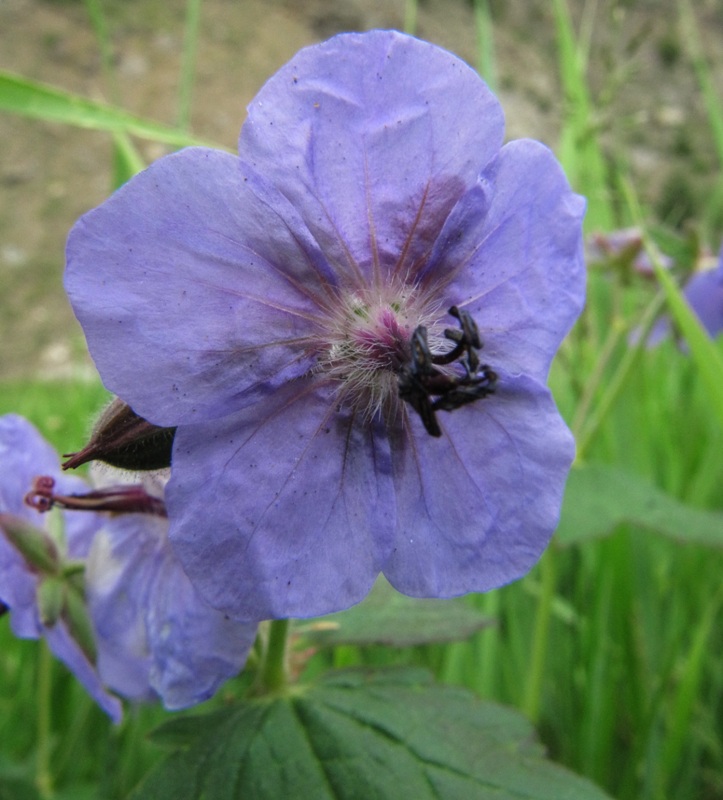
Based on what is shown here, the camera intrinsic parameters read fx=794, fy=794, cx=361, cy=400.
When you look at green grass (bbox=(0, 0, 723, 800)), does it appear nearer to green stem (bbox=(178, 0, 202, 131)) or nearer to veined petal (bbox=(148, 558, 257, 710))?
green stem (bbox=(178, 0, 202, 131))

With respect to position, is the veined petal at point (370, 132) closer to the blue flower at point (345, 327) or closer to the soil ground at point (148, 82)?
the blue flower at point (345, 327)

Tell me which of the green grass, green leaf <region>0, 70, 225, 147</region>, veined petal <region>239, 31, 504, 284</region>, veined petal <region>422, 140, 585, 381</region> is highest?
green leaf <region>0, 70, 225, 147</region>

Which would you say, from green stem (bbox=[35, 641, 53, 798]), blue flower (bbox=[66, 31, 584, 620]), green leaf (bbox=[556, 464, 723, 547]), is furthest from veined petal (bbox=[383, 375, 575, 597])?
green stem (bbox=[35, 641, 53, 798])

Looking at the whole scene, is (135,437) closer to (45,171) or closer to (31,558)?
(31,558)

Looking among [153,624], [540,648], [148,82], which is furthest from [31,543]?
[148,82]

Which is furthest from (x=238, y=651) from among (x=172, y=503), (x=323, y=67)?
(x=323, y=67)
